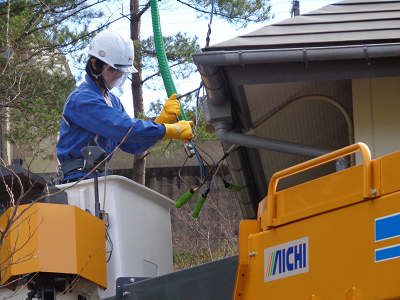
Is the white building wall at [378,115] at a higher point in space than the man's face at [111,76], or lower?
lower

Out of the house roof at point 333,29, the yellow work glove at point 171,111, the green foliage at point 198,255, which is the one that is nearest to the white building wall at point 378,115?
the house roof at point 333,29

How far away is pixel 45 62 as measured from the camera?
37.1ft

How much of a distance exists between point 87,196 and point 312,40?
209 cm

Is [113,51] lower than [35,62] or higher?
lower

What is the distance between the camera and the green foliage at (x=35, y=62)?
33.3 ft

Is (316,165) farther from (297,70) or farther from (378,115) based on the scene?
(378,115)

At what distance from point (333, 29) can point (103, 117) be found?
1936mm

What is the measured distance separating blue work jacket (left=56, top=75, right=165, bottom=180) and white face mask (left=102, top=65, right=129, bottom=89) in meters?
0.16

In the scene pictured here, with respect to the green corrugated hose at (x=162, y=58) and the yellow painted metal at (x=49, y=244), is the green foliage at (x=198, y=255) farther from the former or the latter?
the yellow painted metal at (x=49, y=244)

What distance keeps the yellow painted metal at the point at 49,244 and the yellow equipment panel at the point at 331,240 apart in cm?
130

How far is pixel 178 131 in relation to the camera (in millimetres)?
4488

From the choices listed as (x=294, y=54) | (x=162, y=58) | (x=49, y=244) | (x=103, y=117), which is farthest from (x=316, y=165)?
(x=162, y=58)

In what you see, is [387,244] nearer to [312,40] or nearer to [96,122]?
[312,40]

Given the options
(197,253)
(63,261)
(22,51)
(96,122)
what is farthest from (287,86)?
(22,51)
